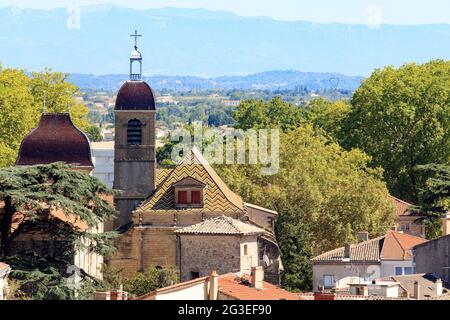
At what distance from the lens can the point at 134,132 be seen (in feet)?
228

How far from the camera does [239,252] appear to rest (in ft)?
184

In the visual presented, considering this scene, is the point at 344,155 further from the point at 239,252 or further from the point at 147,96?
the point at 239,252

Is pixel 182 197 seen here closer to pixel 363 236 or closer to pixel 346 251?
pixel 346 251

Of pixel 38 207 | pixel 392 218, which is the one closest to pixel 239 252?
pixel 38 207

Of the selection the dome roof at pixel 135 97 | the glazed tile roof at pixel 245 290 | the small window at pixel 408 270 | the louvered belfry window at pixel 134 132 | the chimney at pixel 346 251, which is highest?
the dome roof at pixel 135 97

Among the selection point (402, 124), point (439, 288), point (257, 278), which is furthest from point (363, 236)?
point (402, 124)

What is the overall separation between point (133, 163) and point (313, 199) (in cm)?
886

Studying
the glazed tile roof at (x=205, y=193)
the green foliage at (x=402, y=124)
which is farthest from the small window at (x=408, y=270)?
the green foliage at (x=402, y=124)

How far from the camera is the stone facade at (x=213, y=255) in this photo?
55.6 m

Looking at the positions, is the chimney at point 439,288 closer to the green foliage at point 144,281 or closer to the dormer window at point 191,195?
the green foliage at point 144,281

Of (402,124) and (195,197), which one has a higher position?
(402,124)

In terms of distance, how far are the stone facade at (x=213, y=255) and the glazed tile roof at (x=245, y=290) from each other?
713cm

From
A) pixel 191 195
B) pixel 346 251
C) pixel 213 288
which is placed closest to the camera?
pixel 213 288

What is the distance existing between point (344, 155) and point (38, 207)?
33744 millimetres
